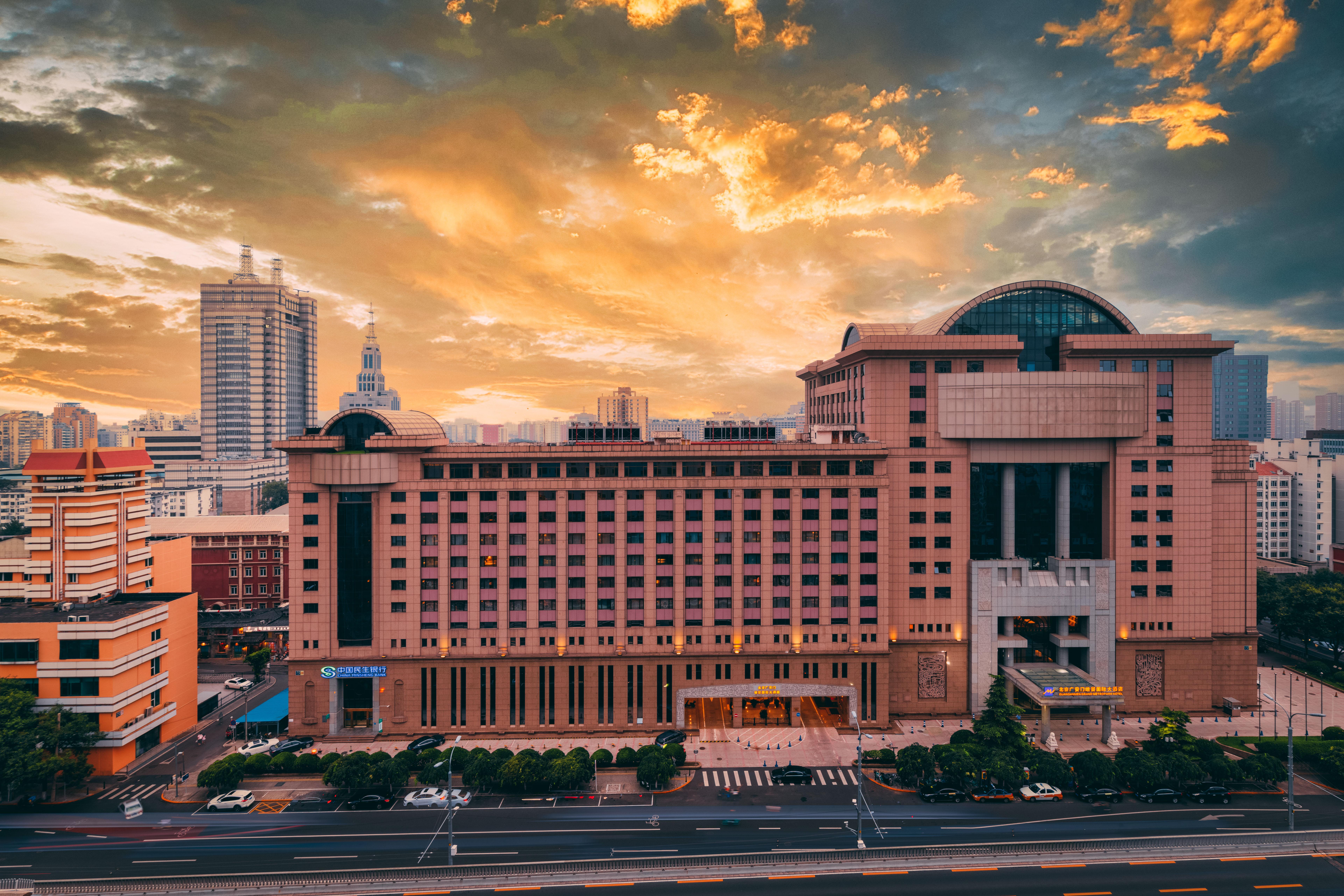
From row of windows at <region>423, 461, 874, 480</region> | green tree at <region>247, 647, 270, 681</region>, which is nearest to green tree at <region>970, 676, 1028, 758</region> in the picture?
row of windows at <region>423, 461, 874, 480</region>

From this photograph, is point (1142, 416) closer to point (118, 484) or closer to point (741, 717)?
point (741, 717)

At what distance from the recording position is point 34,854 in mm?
54250

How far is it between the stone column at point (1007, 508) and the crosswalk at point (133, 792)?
10055 cm

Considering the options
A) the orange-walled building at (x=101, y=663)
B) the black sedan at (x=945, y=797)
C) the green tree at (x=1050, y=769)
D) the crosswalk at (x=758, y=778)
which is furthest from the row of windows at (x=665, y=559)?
the orange-walled building at (x=101, y=663)

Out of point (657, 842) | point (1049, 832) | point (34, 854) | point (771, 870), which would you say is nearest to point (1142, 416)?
point (1049, 832)

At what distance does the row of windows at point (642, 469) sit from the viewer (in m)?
82.4

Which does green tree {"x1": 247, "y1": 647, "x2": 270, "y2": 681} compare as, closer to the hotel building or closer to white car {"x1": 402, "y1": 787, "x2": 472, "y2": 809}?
the hotel building

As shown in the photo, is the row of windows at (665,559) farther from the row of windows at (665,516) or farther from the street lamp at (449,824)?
the street lamp at (449,824)

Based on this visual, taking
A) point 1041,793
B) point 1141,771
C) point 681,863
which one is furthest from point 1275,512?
point 681,863

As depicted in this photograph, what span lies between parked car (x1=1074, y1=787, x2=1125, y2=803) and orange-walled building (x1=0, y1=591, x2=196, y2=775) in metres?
99.6

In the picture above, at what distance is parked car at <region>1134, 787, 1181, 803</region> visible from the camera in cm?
6247

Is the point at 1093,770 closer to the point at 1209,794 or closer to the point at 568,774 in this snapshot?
the point at 1209,794

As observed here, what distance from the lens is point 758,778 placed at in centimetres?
6844

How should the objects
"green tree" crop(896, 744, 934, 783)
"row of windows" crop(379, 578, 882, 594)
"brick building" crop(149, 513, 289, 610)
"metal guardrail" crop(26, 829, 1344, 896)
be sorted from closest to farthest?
"metal guardrail" crop(26, 829, 1344, 896), "green tree" crop(896, 744, 934, 783), "row of windows" crop(379, 578, 882, 594), "brick building" crop(149, 513, 289, 610)
